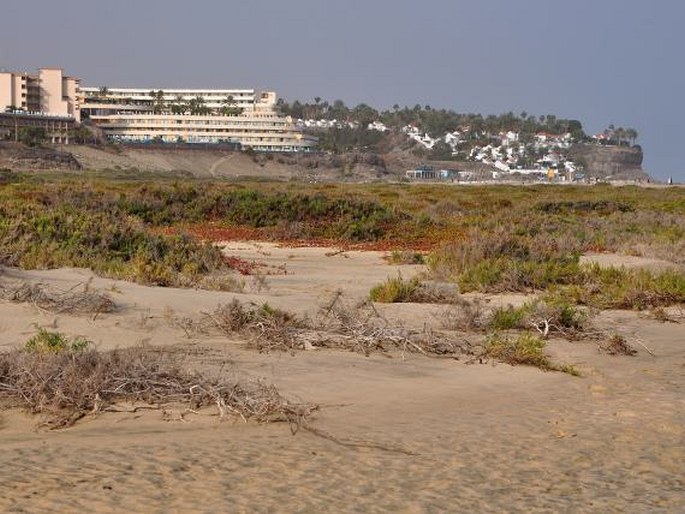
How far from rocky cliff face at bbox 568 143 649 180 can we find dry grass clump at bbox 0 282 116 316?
169m

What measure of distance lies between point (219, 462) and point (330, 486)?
2.24 feet

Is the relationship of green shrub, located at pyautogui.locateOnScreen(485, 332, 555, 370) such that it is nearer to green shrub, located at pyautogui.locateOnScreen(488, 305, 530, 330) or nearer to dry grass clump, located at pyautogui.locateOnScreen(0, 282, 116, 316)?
green shrub, located at pyautogui.locateOnScreen(488, 305, 530, 330)

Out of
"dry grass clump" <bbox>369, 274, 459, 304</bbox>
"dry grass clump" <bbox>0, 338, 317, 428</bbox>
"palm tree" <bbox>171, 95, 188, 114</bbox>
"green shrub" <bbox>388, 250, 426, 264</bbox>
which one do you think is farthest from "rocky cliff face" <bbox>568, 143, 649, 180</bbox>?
"dry grass clump" <bbox>0, 338, 317, 428</bbox>

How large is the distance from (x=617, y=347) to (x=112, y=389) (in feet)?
17.3

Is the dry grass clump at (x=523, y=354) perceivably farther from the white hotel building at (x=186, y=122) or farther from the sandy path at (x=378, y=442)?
the white hotel building at (x=186, y=122)

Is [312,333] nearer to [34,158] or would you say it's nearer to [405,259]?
[405,259]

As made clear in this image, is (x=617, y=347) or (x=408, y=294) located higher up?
(x=408, y=294)

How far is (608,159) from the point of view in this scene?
188500mm

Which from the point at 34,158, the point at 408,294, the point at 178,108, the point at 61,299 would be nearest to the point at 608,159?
the point at 178,108

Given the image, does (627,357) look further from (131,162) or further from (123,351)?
(131,162)

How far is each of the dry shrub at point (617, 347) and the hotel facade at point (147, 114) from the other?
124 metres

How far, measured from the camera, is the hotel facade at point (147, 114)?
13688 cm

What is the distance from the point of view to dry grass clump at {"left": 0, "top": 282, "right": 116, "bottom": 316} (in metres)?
9.20

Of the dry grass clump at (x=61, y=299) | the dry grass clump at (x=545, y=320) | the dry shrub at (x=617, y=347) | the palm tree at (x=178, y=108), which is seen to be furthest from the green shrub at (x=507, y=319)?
the palm tree at (x=178, y=108)
